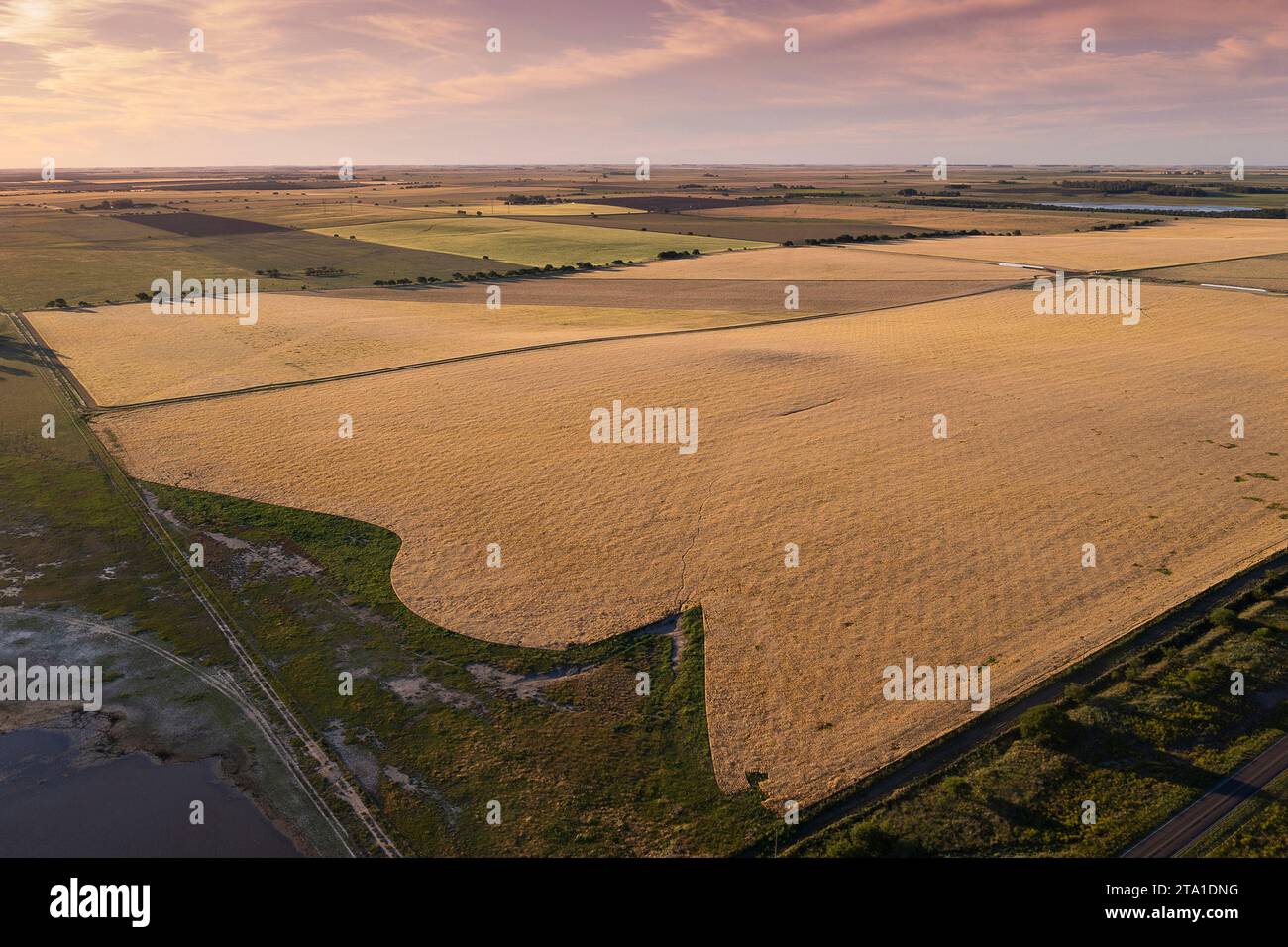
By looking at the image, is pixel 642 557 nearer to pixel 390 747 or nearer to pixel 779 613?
pixel 779 613

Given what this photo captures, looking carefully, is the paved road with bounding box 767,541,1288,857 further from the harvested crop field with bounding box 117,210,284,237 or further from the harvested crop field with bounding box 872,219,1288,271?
the harvested crop field with bounding box 117,210,284,237

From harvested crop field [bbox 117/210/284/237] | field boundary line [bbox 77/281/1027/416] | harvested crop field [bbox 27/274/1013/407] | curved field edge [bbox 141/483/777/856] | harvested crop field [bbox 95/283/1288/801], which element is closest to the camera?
curved field edge [bbox 141/483/777/856]

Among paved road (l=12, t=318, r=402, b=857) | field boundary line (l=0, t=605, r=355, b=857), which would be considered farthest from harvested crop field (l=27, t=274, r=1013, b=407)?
field boundary line (l=0, t=605, r=355, b=857)

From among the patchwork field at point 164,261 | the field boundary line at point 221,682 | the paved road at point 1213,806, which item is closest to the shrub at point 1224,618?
the paved road at point 1213,806

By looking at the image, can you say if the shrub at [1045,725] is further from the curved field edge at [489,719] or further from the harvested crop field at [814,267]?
the harvested crop field at [814,267]

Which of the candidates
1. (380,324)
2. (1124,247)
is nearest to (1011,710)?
(380,324)
